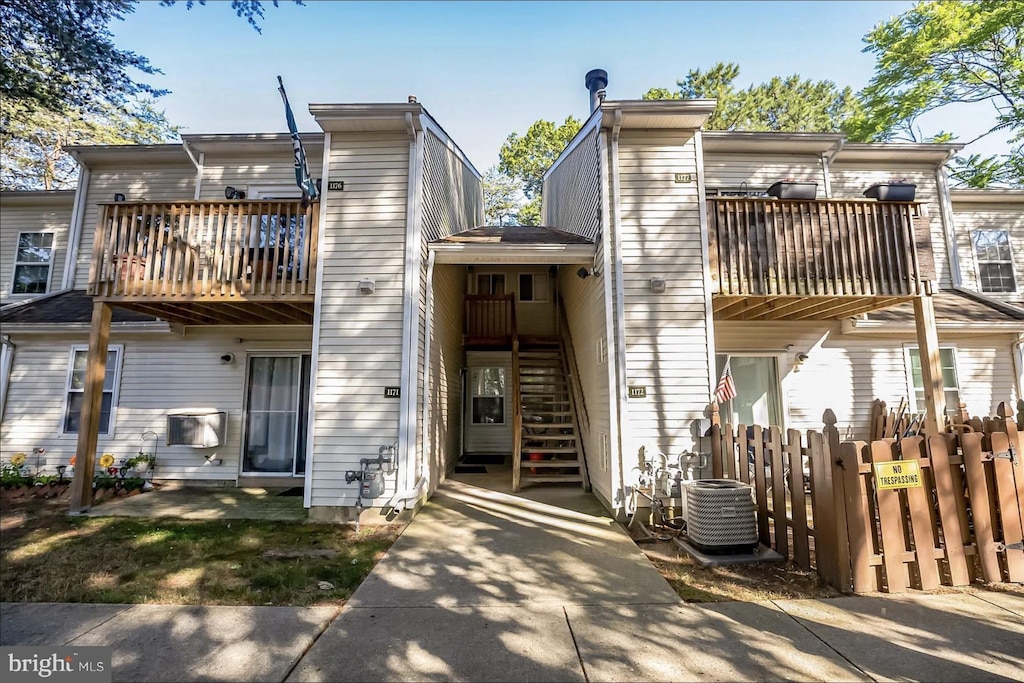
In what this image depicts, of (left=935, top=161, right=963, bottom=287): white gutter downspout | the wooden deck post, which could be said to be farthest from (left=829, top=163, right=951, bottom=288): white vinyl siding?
the wooden deck post

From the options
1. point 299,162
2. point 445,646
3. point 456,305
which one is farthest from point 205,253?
point 445,646

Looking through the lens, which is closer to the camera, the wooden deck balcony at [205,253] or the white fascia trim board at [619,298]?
the white fascia trim board at [619,298]

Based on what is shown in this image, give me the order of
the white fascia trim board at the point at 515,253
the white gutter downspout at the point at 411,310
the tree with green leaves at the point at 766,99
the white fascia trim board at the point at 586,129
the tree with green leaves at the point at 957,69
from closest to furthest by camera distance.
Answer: the white gutter downspout at the point at 411,310
the white fascia trim board at the point at 586,129
the white fascia trim board at the point at 515,253
the tree with green leaves at the point at 957,69
the tree with green leaves at the point at 766,99

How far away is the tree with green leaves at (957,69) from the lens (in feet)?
35.6

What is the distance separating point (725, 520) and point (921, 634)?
1549 millimetres

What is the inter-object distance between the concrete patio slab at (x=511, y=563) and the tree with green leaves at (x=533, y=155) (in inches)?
771

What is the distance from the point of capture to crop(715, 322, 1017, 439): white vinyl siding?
7797 mm

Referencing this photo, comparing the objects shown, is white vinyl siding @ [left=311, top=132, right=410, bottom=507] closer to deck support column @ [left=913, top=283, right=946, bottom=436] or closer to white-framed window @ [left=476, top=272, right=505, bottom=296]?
white-framed window @ [left=476, top=272, right=505, bottom=296]

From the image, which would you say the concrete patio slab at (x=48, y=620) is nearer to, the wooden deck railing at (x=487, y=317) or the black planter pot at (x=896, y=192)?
the wooden deck railing at (x=487, y=317)

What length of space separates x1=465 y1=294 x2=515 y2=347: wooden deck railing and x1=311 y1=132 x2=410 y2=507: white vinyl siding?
426 centimetres

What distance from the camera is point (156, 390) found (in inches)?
313

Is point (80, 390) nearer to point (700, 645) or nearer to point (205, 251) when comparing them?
point (205, 251)

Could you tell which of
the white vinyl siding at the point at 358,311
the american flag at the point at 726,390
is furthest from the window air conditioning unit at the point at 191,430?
the american flag at the point at 726,390

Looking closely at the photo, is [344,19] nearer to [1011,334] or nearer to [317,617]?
[317,617]
